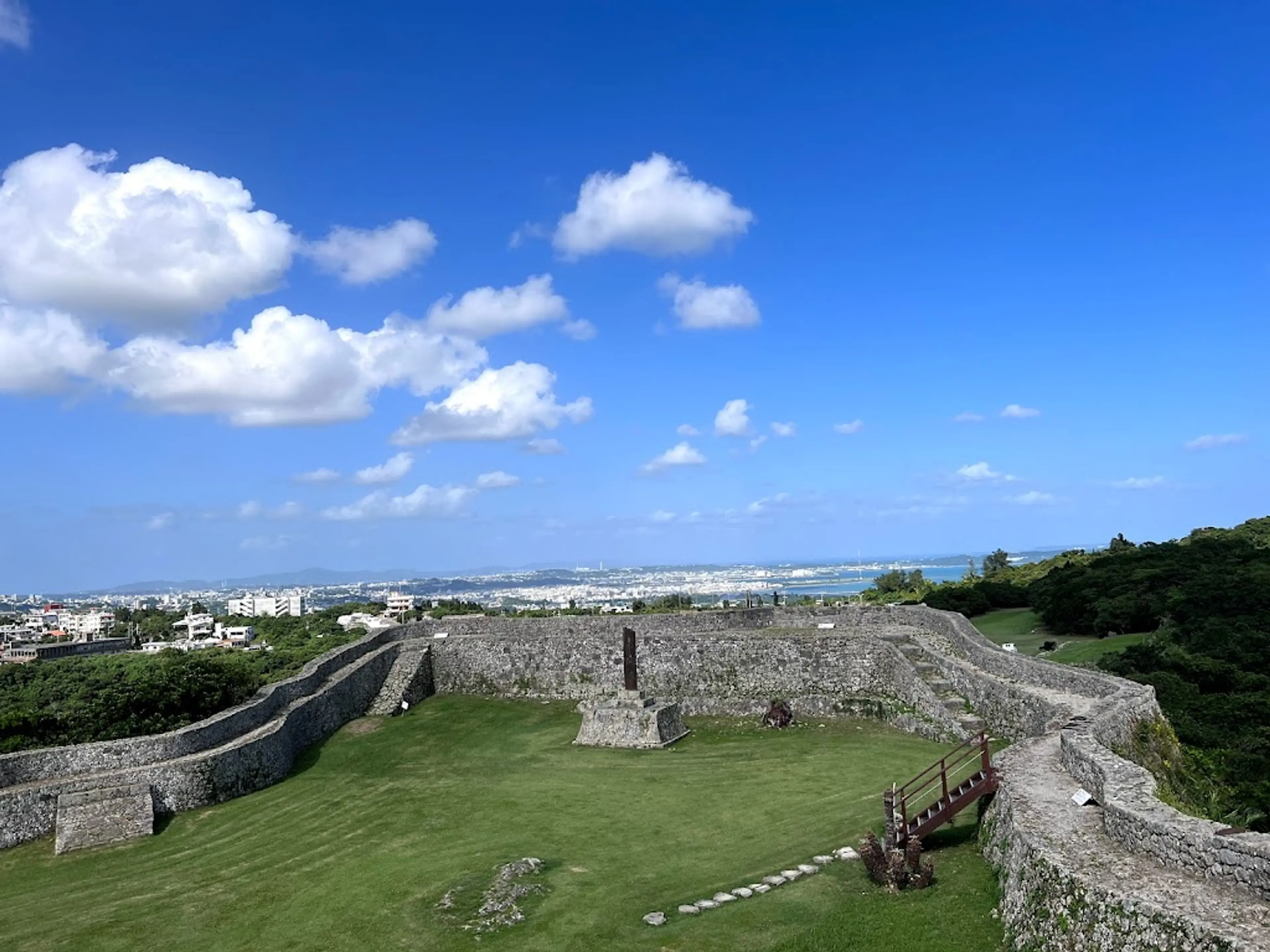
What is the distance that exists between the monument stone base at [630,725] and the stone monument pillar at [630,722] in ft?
0.03

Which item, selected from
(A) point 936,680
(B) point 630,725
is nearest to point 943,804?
(A) point 936,680

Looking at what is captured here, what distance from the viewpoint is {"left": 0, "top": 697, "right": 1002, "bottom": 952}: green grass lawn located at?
12695 millimetres

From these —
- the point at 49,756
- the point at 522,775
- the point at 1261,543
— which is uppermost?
the point at 1261,543

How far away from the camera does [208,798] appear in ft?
68.2

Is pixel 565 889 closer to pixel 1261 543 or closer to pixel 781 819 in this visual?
pixel 781 819

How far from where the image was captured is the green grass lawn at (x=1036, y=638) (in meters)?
34.5

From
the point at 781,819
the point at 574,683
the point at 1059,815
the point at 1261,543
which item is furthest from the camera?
the point at 1261,543

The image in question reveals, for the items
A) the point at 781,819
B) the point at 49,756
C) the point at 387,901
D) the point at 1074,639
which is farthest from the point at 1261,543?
the point at 49,756

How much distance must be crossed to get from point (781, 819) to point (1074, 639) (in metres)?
27.9

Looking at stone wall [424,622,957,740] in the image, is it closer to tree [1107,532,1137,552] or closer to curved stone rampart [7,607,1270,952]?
curved stone rampart [7,607,1270,952]

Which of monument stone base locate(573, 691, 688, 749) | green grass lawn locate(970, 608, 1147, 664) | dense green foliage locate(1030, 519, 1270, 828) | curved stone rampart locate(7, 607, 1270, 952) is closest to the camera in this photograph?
Answer: curved stone rampart locate(7, 607, 1270, 952)

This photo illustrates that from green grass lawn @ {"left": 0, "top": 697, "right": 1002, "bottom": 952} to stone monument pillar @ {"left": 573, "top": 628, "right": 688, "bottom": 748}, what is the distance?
2.08 ft

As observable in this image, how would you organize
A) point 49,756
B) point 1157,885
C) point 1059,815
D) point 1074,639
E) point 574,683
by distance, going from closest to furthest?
1. point 1157,885
2. point 1059,815
3. point 49,756
4. point 574,683
5. point 1074,639

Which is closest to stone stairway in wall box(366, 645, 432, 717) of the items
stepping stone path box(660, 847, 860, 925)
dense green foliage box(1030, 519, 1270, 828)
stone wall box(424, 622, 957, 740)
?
stone wall box(424, 622, 957, 740)
